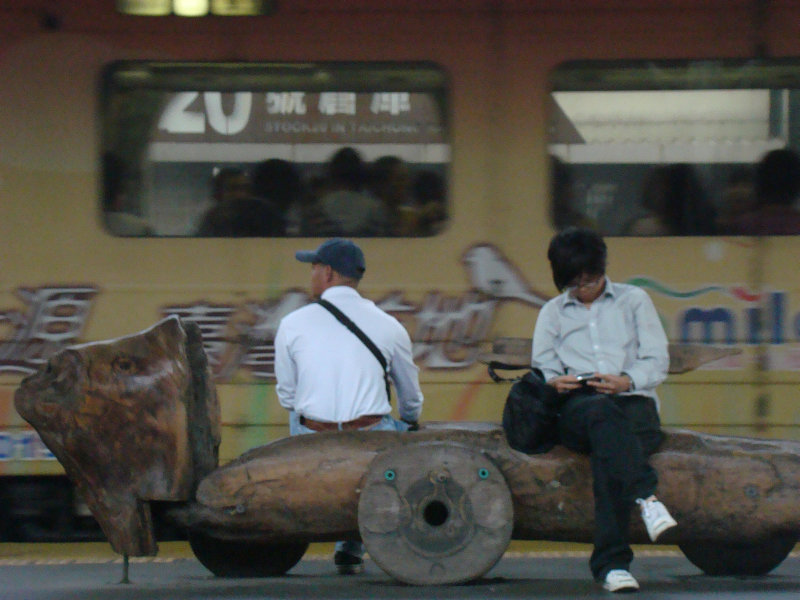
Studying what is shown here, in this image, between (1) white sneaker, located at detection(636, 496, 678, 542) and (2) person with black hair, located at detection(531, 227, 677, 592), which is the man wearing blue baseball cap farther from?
(1) white sneaker, located at detection(636, 496, 678, 542)

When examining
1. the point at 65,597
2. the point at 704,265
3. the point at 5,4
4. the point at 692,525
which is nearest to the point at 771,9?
the point at 704,265

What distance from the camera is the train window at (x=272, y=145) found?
253 inches

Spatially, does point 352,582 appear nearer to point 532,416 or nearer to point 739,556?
point 532,416

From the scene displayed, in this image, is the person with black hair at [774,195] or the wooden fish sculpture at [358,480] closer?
the wooden fish sculpture at [358,480]

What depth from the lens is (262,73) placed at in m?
6.41

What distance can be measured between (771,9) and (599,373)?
2860 mm

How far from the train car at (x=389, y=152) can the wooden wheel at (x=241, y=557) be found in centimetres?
121

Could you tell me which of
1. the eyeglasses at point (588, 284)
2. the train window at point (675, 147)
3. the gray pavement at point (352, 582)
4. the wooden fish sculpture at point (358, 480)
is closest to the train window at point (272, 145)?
the train window at point (675, 147)

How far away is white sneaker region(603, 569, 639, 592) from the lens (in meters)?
4.33

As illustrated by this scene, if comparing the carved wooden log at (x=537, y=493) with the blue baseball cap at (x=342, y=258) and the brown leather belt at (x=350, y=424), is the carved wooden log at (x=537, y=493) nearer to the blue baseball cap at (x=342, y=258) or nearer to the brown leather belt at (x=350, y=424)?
the brown leather belt at (x=350, y=424)

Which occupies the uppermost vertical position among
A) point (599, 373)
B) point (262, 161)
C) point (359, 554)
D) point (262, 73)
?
point (262, 73)

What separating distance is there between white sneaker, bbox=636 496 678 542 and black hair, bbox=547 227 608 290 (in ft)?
2.86

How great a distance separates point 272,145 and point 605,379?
8.58 feet

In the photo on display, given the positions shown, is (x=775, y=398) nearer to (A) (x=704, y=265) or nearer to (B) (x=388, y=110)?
(A) (x=704, y=265)
